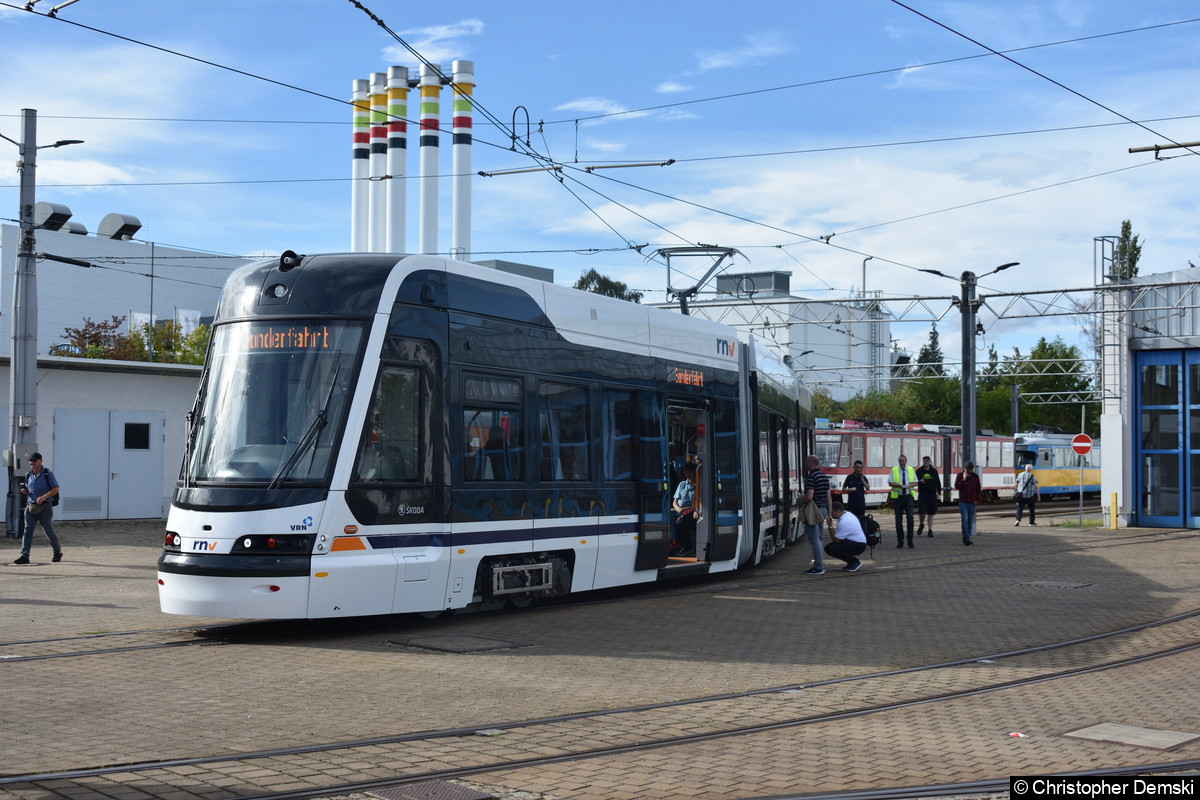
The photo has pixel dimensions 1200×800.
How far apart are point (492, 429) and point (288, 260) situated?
2525mm

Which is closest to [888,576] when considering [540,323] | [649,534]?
[649,534]

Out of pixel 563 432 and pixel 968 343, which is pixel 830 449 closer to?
pixel 968 343

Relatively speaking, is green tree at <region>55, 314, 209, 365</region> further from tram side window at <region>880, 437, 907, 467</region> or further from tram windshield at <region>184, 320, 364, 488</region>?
tram windshield at <region>184, 320, 364, 488</region>

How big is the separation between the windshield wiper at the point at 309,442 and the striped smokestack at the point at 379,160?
45.2 m

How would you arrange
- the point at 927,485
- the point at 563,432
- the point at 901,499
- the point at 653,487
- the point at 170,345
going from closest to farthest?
the point at 563,432
the point at 653,487
the point at 901,499
the point at 927,485
the point at 170,345

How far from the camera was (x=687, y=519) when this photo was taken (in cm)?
1598

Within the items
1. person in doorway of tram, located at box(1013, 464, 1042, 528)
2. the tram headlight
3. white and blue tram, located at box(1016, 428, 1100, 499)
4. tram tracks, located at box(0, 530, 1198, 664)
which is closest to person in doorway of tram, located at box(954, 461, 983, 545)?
person in doorway of tram, located at box(1013, 464, 1042, 528)

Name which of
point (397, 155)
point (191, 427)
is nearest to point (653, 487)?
point (191, 427)

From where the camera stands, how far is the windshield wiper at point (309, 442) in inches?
409

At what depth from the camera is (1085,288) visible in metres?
32.9

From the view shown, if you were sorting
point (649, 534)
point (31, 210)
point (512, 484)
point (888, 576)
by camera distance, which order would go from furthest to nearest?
point (31, 210) → point (888, 576) → point (649, 534) → point (512, 484)

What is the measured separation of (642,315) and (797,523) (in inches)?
453

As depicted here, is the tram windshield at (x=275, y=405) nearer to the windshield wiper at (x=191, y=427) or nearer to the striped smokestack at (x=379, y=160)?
the windshield wiper at (x=191, y=427)

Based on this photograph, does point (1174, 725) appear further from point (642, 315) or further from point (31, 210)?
point (31, 210)
